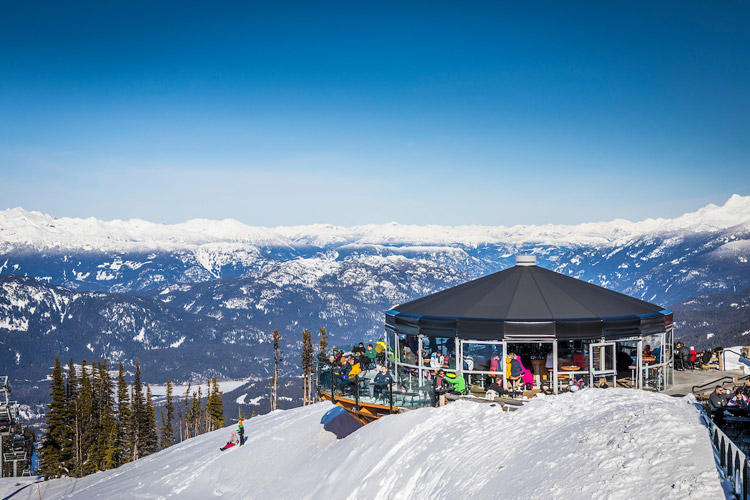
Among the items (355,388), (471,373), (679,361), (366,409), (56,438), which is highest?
(471,373)

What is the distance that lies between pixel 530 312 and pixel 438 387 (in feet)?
13.2

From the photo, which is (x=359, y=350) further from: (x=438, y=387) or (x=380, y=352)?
(x=438, y=387)

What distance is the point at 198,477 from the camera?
109ft

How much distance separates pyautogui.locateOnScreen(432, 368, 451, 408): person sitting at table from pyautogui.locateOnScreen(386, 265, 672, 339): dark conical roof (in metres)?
1.63

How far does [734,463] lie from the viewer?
32.0 feet

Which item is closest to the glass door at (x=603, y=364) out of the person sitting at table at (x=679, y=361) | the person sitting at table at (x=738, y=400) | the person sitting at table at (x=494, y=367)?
the person sitting at table at (x=494, y=367)

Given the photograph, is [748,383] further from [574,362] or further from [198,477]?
[198,477]

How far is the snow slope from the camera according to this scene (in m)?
11.2

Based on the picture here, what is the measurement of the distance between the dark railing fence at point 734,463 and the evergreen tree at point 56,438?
7614cm

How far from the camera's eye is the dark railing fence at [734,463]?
9.04 meters

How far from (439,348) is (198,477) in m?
16.9

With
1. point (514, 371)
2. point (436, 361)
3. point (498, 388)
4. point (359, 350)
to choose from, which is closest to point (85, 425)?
point (359, 350)

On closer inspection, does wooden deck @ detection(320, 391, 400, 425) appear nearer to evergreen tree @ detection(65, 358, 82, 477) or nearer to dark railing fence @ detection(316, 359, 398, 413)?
dark railing fence @ detection(316, 359, 398, 413)

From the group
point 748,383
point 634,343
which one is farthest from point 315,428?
point 748,383
